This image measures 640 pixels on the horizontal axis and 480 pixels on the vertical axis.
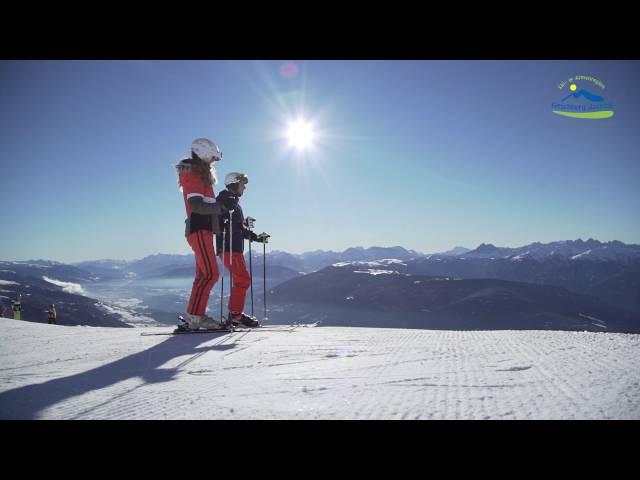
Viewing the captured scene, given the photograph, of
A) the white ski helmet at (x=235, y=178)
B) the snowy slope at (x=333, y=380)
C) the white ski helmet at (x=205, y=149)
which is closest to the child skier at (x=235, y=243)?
the white ski helmet at (x=235, y=178)

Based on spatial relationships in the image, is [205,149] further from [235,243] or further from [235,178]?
[235,243]

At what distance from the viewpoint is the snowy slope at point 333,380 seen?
1.86m

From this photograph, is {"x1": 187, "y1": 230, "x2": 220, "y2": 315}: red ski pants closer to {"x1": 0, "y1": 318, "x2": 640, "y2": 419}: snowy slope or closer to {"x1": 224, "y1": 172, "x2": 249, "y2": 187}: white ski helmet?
{"x1": 0, "y1": 318, "x2": 640, "y2": 419}: snowy slope

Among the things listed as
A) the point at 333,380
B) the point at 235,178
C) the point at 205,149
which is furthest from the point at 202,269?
the point at 333,380

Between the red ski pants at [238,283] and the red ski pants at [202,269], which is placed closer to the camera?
the red ski pants at [202,269]

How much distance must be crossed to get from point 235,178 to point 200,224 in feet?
7.08

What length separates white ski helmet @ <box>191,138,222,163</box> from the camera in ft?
19.7

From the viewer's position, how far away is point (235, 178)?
7.76 metres

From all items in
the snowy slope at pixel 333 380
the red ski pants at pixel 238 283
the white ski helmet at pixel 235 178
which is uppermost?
the white ski helmet at pixel 235 178

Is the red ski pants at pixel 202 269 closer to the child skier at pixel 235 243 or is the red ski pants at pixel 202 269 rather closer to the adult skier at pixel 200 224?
the adult skier at pixel 200 224

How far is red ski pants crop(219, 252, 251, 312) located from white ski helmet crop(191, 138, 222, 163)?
217cm

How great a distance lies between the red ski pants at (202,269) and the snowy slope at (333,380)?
1582 mm
